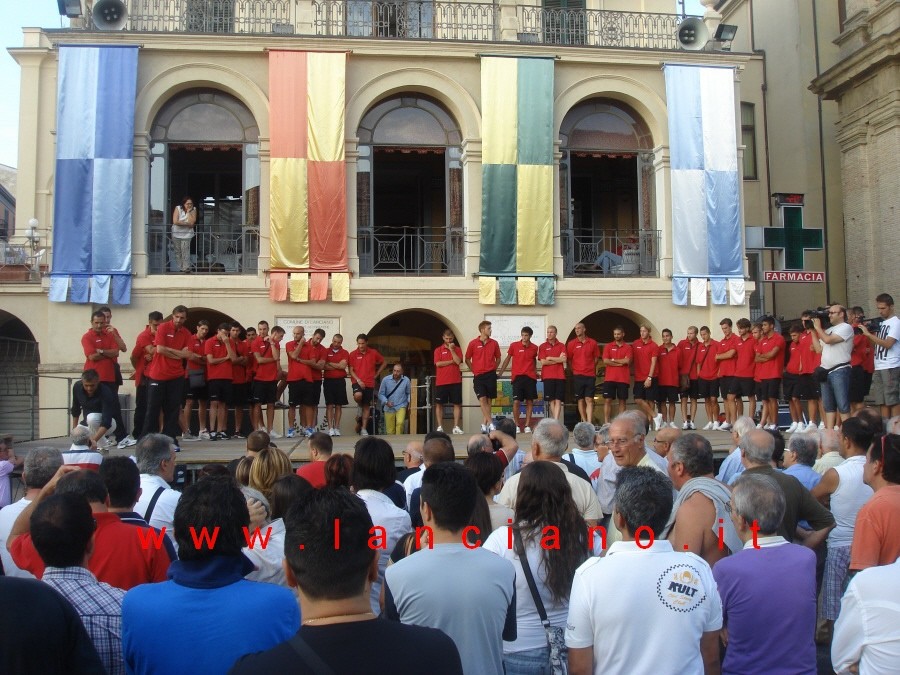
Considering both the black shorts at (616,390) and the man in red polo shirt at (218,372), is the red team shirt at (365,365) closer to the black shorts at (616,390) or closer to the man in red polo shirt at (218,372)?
the man in red polo shirt at (218,372)

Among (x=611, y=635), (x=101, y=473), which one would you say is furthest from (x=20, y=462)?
(x=611, y=635)

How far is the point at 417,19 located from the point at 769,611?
57.3 feet

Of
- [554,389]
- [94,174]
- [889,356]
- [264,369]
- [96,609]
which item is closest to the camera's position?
[96,609]

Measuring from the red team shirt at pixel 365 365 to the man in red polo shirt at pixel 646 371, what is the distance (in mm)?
4886

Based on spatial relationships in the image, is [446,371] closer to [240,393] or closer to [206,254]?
[240,393]

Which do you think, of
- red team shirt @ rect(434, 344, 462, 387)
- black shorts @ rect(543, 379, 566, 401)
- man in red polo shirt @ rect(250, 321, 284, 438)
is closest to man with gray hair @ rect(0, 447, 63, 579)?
man in red polo shirt @ rect(250, 321, 284, 438)

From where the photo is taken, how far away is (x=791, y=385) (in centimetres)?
1486

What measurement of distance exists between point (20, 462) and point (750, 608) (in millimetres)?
8229

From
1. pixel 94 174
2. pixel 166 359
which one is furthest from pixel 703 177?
pixel 94 174

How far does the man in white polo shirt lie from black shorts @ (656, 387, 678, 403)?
12.8 meters

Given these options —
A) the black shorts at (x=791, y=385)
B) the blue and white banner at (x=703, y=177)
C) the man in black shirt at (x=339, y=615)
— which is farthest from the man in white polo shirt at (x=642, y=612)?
the blue and white banner at (x=703, y=177)

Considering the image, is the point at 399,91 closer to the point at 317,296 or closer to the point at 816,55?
the point at 317,296

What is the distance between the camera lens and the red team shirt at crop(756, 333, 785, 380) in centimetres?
1446

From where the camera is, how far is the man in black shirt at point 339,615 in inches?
88.5
